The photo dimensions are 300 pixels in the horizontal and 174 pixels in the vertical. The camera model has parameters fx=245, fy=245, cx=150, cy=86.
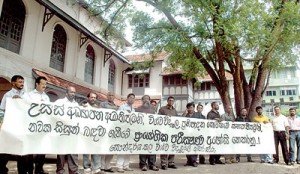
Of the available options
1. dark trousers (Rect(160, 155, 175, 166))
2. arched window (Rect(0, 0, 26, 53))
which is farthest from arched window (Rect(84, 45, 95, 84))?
dark trousers (Rect(160, 155, 175, 166))

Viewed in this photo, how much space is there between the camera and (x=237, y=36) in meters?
7.93

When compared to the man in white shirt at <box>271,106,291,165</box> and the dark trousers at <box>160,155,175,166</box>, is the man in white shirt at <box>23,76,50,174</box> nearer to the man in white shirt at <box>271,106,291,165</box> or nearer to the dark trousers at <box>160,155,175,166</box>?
the dark trousers at <box>160,155,175,166</box>

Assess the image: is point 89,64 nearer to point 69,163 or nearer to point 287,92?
point 69,163

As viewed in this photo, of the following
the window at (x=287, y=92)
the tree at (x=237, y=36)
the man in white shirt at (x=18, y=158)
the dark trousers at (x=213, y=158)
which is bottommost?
the dark trousers at (x=213, y=158)

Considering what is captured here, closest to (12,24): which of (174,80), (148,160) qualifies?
(148,160)

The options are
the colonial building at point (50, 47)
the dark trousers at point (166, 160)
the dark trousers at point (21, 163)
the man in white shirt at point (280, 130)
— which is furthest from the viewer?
the colonial building at point (50, 47)

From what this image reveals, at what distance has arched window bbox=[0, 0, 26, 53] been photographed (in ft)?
36.2

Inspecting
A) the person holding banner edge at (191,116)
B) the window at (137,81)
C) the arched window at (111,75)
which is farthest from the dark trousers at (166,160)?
the window at (137,81)

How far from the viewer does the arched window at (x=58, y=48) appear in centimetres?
1414

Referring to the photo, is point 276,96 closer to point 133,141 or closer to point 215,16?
point 215,16

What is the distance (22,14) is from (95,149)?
989 centimetres

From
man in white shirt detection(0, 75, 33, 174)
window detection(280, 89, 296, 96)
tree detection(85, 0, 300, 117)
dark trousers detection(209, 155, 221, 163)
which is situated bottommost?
dark trousers detection(209, 155, 221, 163)

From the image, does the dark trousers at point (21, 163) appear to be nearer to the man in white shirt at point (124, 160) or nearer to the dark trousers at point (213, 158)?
the man in white shirt at point (124, 160)

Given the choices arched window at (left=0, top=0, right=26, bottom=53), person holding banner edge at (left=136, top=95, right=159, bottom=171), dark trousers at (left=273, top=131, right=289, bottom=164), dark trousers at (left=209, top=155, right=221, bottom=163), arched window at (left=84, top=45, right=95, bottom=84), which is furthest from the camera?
arched window at (left=84, top=45, right=95, bottom=84)
